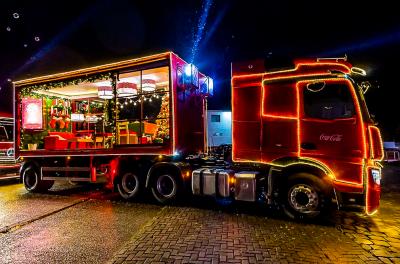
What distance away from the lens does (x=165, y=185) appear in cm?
781

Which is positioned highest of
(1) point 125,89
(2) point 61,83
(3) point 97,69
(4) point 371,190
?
(3) point 97,69

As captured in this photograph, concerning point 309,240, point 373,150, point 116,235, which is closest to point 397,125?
point 373,150

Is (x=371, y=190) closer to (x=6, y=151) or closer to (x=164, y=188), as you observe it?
(x=164, y=188)

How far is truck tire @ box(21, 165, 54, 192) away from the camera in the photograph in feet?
32.2

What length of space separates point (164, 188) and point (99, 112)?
6.90 metres

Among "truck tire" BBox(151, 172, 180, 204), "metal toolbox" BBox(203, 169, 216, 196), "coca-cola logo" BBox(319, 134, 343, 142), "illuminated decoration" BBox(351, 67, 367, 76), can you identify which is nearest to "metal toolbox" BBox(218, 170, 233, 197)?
"metal toolbox" BBox(203, 169, 216, 196)

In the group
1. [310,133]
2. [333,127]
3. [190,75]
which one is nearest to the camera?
[333,127]

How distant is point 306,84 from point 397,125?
875 inches

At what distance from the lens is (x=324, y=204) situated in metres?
5.75

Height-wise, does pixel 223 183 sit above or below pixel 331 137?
below

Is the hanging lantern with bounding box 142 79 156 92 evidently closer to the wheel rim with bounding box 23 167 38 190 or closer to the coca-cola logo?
the wheel rim with bounding box 23 167 38 190

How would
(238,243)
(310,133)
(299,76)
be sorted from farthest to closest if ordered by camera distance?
(299,76)
(310,133)
(238,243)

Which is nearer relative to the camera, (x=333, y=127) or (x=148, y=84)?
(x=333, y=127)

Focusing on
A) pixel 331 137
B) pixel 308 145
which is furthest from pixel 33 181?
pixel 331 137
